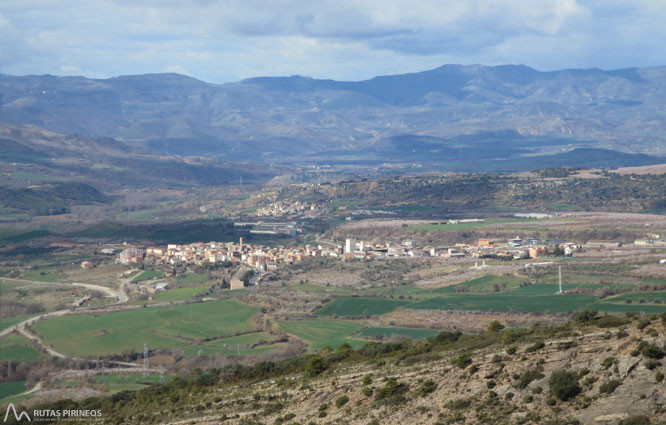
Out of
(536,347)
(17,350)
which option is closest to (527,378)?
(536,347)

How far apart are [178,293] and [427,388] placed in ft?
126

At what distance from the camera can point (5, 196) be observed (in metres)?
115

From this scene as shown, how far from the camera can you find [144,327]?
45.6 m

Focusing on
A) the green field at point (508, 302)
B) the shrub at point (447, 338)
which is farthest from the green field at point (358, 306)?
the shrub at point (447, 338)

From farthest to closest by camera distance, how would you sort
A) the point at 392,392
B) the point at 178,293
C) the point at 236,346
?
the point at 178,293 → the point at 236,346 → the point at 392,392

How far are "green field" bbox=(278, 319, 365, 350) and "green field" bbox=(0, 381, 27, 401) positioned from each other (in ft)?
37.6

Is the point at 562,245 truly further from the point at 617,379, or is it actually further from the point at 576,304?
the point at 617,379

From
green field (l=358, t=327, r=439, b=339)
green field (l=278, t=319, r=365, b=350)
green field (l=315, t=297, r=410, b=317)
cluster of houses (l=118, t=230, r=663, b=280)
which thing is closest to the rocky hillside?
green field (l=358, t=327, r=439, b=339)

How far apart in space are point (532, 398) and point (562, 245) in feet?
167

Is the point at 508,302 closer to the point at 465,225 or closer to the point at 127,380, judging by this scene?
the point at 127,380

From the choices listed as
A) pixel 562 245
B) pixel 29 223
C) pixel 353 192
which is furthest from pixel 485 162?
pixel 562 245

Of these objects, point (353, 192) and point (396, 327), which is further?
point (353, 192)

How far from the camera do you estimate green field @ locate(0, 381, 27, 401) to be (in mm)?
34688

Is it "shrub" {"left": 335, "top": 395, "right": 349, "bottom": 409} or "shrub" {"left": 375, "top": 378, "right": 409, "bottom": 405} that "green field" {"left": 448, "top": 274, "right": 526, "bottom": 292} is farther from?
"shrub" {"left": 375, "top": 378, "right": 409, "bottom": 405}
